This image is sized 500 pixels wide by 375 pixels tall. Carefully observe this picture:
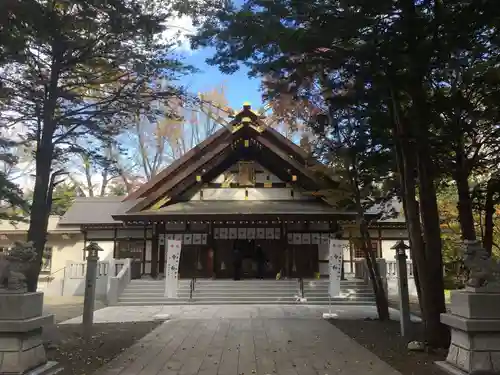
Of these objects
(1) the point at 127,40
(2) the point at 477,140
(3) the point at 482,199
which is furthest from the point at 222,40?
(3) the point at 482,199

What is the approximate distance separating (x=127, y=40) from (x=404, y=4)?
528cm

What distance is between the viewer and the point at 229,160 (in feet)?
66.7

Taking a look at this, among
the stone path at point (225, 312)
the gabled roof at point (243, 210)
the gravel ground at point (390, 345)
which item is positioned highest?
the gabled roof at point (243, 210)

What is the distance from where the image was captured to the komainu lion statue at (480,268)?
18.3 feet

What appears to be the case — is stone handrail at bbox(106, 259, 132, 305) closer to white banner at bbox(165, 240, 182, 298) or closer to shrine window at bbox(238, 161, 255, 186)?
white banner at bbox(165, 240, 182, 298)

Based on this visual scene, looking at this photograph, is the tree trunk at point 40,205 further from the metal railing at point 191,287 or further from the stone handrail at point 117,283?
the metal railing at point 191,287

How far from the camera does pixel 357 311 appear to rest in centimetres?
1371

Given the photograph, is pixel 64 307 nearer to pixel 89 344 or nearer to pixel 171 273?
pixel 171 273

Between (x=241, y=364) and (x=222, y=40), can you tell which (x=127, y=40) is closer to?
(x=222, y=40)

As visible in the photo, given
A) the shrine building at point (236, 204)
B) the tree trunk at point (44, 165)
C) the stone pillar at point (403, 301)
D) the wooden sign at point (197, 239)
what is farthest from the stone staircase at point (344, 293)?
the tree trunk at point (44, 165)

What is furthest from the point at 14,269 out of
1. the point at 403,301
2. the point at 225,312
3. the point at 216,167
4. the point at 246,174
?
the point at 246,174

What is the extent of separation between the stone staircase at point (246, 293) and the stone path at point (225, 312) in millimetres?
857

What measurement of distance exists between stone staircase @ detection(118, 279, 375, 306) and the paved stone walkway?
5.49 m

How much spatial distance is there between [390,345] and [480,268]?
2948 millimetres
